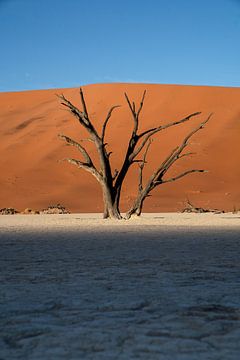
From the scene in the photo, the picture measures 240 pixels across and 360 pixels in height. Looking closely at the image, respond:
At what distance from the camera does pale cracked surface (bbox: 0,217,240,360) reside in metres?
3.33

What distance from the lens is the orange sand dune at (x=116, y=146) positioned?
113 ft

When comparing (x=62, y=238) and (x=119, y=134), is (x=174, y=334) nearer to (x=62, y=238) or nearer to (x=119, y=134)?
(x=62, y=238)

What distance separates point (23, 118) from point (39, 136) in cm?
749

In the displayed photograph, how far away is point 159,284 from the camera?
5.59 meters

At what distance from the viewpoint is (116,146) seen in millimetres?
45750

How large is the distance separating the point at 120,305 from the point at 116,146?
4132 centimetres

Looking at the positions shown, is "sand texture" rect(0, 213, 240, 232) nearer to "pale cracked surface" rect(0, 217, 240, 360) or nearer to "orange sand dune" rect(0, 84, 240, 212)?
"pale cracked surface" rect(0, 217, 240, 360)

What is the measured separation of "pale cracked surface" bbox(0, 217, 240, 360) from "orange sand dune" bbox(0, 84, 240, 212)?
2300cm

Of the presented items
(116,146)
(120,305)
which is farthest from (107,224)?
(116,146)

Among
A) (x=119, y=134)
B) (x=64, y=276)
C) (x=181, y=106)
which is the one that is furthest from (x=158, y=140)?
(x=64, y=276)

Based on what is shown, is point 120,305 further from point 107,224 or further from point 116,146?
point 116,146

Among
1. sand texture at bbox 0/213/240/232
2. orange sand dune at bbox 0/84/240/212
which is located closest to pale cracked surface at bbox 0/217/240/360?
sand texture at bbox 0/213/240/232

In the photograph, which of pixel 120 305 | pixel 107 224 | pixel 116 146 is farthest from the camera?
pixel 116 146

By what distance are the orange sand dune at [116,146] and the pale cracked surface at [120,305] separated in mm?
22995
